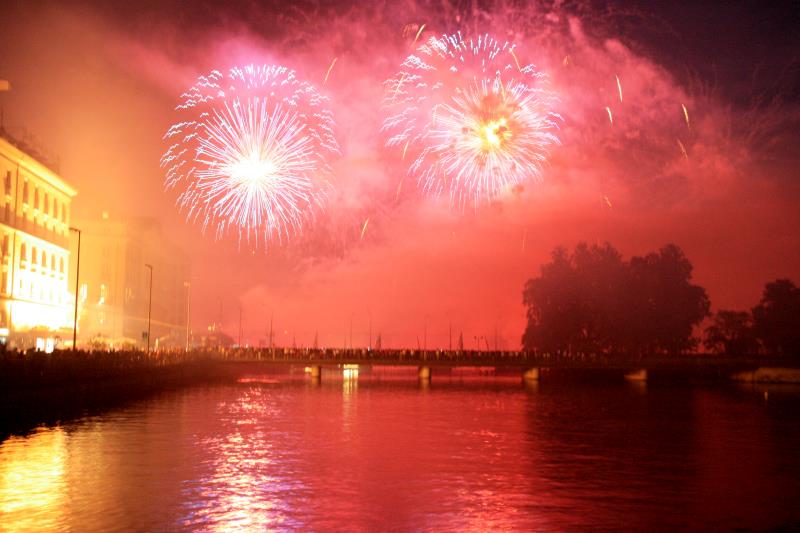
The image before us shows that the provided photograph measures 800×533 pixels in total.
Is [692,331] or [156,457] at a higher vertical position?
[692,331]

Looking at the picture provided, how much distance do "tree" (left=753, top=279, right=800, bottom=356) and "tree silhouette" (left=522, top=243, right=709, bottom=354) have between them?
12001 mm

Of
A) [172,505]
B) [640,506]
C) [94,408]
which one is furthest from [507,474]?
[94,408]

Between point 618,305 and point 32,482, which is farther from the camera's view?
point 618,305

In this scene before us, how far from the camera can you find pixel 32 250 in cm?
8506

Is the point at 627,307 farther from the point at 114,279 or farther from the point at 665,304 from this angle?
the point at 114,279

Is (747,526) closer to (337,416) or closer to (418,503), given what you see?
(418,503)

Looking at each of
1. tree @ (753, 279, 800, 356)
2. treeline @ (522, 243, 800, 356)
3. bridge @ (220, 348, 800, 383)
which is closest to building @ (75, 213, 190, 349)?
bridge @ (220, 348, 800, 383)

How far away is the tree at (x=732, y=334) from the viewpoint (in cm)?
15912

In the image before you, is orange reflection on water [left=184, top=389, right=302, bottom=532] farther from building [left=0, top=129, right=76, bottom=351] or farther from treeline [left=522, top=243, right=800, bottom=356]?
treeline [left=522, top=243, right=800, bottom=356]

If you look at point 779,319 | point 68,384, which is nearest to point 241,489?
point 68,384

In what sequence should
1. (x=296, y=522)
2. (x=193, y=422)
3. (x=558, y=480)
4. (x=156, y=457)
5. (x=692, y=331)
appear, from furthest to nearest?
1. (x=692, y=331)
2. (x=193, y=422)
3. (x=156, y=457)
4. (x=558, y=480)
5. (x=296, y=522)

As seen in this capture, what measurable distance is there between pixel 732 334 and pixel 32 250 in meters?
133

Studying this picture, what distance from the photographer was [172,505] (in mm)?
23953

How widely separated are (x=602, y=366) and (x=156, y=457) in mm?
100850
